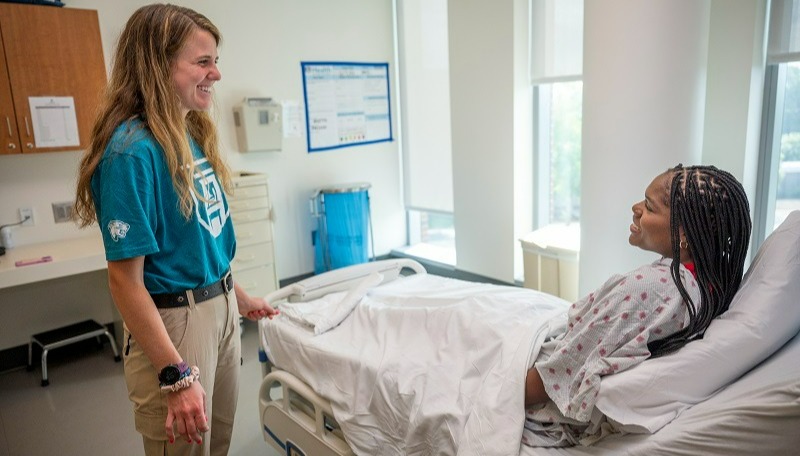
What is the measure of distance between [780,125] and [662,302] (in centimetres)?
174

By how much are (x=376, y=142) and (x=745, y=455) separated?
3961mm

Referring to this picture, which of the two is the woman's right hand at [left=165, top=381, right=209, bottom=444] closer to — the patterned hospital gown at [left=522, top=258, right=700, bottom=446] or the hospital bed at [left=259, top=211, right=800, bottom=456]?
the hospital bed at [left=259, top=211, right=800, bottom=456]

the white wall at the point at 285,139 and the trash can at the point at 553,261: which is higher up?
the white wall at the point at 285,139

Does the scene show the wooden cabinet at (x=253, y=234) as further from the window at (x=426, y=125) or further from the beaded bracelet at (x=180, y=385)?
the beaded bracelet at (x=180, y=385)

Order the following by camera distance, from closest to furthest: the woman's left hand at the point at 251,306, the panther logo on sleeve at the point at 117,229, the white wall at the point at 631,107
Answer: the panther logo on sleeve at the point at 117,229 < the woman's left hand at the point at 251,306 < the white wall at the point at 631,107

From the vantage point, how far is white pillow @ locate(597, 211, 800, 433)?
1.23 metres

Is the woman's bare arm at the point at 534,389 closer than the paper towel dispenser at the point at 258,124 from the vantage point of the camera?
Yes

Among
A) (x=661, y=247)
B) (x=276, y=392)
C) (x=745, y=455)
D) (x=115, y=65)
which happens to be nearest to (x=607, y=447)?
(x=745, y=455)

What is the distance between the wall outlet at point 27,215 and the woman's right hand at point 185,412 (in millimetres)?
2752

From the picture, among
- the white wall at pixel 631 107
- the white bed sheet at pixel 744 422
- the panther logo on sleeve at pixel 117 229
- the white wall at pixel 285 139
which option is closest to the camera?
the white bed sheet at pixel 744 422

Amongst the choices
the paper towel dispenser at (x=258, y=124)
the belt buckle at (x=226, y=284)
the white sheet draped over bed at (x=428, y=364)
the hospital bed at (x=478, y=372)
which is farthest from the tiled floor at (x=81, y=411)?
the paper towel dispenser at (x=258, y=124)

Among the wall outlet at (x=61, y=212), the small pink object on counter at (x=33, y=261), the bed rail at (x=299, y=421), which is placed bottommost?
the bed rail at (x=299, y=421)

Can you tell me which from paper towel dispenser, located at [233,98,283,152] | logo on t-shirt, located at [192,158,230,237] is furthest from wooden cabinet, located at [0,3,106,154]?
logo on t-shirt, located at [192,158,230,237]

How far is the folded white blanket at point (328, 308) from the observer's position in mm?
2025
